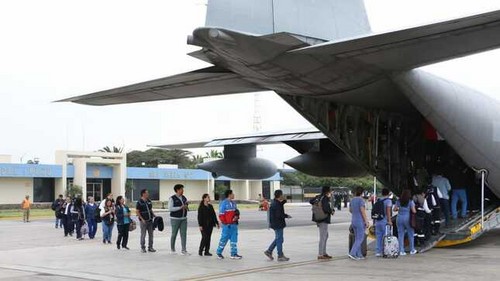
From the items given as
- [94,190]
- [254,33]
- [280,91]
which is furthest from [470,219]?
[94,190]

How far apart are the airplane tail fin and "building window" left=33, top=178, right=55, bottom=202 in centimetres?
4212

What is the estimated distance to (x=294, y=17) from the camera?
1098 cm

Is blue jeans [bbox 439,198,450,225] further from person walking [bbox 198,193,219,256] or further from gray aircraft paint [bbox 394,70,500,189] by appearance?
person walking [bbox 198,193,219,256]

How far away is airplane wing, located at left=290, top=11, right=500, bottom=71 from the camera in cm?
948

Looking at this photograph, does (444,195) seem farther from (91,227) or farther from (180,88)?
(91,227)

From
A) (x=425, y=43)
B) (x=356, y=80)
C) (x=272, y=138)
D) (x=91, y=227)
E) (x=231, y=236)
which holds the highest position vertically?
(x=425, y=43)

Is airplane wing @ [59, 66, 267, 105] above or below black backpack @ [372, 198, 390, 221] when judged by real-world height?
above

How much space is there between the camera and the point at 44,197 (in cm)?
4981

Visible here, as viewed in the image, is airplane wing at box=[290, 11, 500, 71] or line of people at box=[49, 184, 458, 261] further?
line of people at box=[49, 184, 458, 261]

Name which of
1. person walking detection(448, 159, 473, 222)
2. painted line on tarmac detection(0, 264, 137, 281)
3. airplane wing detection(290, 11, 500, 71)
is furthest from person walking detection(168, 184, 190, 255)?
person walking detection(448, 159, 473, 222)

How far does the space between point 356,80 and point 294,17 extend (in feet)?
8.90

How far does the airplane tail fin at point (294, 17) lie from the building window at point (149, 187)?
45.5 metres

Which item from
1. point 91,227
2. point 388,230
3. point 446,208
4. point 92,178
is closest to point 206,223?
point 388,230

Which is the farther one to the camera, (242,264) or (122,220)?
(122,220)
